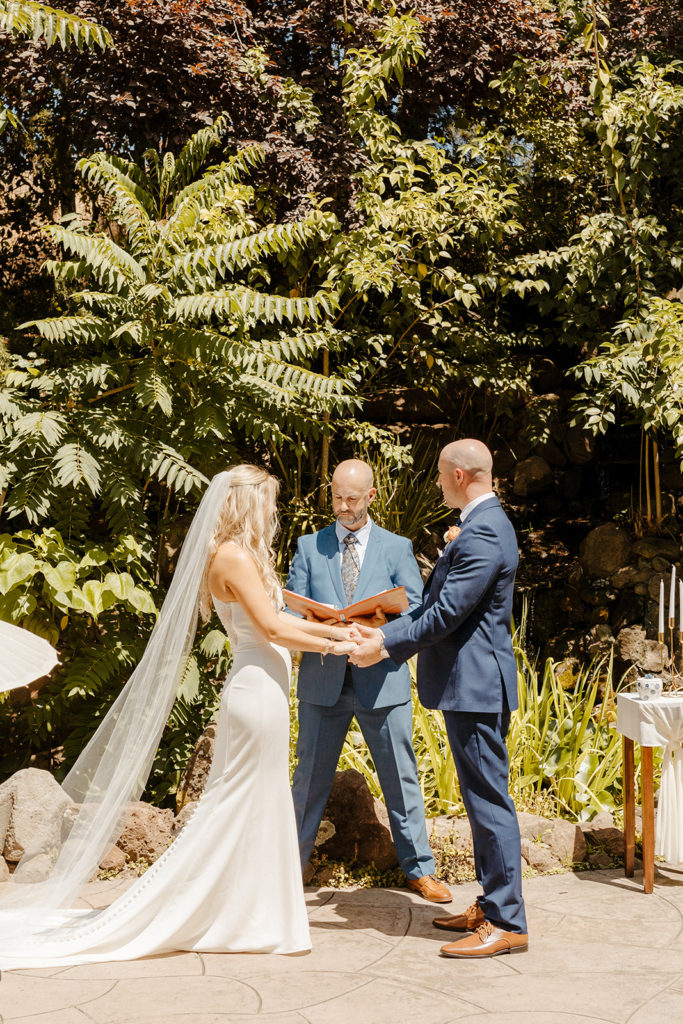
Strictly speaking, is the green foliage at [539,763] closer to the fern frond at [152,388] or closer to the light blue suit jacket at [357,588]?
the light blue suit jacket at [357,588]

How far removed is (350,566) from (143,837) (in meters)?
1.96

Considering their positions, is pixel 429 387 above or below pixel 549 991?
above

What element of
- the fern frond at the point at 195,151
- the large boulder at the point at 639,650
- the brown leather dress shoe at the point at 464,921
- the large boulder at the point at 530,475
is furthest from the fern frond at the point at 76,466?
the large boulder at the point at 530,475

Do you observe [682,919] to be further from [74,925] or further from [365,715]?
[74,925]

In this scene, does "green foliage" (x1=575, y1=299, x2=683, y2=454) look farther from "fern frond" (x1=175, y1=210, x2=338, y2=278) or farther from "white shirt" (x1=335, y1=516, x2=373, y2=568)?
"white shirt" (x1=335, y1=516, x2=373, y2=568)

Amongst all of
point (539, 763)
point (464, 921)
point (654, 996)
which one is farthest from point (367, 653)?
point (539, 763)

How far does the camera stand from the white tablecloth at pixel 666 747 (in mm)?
4891

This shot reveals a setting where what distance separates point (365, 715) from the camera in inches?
187

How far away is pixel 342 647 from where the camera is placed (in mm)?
4391

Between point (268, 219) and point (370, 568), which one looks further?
point (268, 219)

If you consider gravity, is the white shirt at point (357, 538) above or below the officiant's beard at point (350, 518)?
below

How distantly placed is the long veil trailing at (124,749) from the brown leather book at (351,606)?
1.77 ft

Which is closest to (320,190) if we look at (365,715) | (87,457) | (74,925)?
(87,457)

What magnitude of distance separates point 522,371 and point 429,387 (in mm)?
1175
